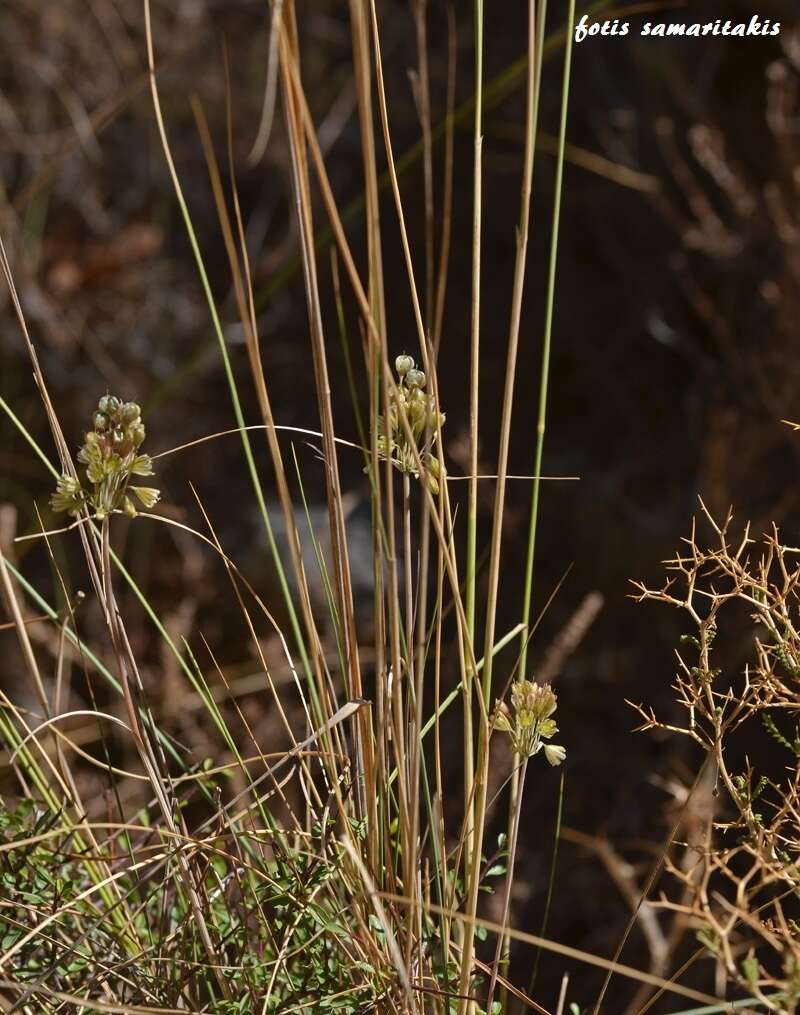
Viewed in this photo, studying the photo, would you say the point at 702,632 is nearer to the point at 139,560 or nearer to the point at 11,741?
the point at 11,741

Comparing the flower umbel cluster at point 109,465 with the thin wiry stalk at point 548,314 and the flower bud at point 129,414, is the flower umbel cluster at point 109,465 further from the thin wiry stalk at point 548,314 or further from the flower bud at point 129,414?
the thin wiry stalk at point 548,314

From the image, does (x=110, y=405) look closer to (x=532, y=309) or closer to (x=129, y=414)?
(x=129, y=414)

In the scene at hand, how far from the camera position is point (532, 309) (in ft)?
5.70

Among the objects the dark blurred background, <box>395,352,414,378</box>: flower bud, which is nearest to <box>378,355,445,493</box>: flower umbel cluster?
<box>395,352,414,378</box>: flower bud

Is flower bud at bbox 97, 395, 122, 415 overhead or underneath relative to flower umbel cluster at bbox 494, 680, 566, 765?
overhead

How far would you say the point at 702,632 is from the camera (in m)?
0.34

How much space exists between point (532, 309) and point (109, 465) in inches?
57.3

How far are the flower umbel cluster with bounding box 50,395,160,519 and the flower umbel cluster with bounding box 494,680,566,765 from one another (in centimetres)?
12

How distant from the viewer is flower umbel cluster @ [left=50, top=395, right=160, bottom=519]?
34 cm

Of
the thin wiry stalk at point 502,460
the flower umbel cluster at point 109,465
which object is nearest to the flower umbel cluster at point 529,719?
the thin wiry stalk at point 502,460

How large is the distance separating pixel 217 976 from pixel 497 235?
1.51 metres

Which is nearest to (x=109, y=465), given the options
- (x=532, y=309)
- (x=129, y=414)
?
(x=129, y=414)

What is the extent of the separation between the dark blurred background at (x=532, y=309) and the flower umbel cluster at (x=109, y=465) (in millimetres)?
905

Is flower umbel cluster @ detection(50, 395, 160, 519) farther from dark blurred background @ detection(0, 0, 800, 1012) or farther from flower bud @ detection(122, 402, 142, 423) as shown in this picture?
dark blurred background @ detection(0, 0, 800, 1012)
